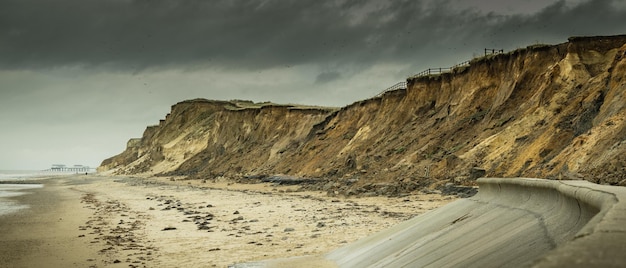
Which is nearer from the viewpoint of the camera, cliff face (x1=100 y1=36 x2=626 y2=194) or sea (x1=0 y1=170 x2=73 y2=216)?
cliff face (x1=100 y1=36 x2=626 y2=194)

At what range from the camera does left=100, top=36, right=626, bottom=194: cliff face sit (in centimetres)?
2027

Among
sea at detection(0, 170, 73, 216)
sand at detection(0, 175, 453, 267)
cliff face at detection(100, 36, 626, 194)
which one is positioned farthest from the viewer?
sea at detection(0, 170, 73, 216)

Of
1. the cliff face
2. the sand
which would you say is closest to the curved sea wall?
the sand

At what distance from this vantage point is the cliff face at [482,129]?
2027 centimetres

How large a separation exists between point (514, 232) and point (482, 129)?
2615 centimetres

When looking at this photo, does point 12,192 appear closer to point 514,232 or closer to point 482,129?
point 482,129

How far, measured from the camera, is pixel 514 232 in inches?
189

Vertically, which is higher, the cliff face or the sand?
the cliff face

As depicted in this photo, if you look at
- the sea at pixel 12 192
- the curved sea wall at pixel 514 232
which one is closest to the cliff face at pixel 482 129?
the curved sea wall at pixel 514 232

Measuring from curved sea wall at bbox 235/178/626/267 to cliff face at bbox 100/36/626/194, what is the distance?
5.56m

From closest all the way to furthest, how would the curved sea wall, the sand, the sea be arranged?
the curved sea wall
the sand
the sea

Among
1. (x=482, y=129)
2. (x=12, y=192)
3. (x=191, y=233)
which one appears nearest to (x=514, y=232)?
(x=191, y=233)

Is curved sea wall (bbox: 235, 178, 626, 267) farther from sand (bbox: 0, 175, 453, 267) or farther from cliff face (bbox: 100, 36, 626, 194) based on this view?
cliff face (bbox: 100, 36, 626, 194)

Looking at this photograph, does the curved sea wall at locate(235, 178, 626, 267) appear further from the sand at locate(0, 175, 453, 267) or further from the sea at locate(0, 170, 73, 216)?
the sea at locate(0, 170, 73, 216)
